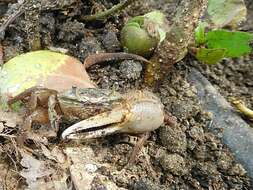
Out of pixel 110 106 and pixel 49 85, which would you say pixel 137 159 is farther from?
pixel 49 85

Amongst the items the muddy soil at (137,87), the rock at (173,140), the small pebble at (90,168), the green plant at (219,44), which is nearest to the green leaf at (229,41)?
the green plant at (219,44)

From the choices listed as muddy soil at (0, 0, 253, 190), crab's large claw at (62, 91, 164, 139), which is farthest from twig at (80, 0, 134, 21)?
crab's large claw at (62, 91, 164, 139)

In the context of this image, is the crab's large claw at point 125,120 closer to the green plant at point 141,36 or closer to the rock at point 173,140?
the rock at point 173,140

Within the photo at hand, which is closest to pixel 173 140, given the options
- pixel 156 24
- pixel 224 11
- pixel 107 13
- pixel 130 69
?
pixel 130 69

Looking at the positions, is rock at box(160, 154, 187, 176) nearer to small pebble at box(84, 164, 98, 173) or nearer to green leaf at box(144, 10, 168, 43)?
small pebble at box(84, 164, 98, 173)

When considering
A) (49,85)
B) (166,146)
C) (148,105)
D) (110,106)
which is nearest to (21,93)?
(49,85)
